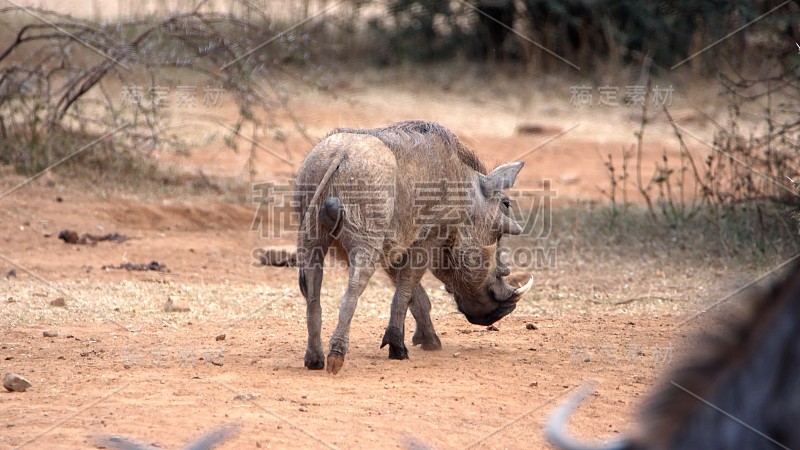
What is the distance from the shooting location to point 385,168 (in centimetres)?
522

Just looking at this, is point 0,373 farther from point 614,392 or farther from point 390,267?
point 614,392

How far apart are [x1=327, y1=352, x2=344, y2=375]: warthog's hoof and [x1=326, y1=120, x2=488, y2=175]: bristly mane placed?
1163 mm

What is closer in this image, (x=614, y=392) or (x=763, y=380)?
(x=763, y=380)

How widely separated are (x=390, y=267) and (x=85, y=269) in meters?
2.91

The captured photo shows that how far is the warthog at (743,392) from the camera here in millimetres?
1996

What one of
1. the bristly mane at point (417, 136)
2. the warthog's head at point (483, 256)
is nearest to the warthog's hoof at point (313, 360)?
the warthog's head at point (483, 256)

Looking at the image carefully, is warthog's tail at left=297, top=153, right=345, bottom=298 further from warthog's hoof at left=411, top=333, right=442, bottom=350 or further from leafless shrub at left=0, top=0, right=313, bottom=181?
leafless shrub at left=0, top=0, right=313, bottom=181

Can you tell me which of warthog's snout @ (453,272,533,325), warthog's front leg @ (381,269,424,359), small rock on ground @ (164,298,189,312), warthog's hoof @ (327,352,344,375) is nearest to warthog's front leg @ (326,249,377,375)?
warthog's hoof @ (327,352,344,375)

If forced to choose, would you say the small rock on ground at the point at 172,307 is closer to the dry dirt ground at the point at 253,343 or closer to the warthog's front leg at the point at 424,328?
the dry dirt ground at the point at 253,343

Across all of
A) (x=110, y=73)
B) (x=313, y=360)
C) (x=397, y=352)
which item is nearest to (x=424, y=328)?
(x=397, y=352)

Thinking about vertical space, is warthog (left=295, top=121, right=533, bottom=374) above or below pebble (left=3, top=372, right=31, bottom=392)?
above

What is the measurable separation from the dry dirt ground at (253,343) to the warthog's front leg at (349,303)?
0.40 ft

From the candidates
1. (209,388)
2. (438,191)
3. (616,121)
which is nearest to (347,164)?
(438,191)

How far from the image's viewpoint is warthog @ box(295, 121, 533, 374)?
5.11m
